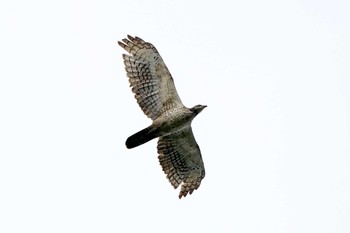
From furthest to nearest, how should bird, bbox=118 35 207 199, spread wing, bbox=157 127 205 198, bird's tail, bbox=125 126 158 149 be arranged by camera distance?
1. spread wing, bbox=157 127 205 198
2. bird, bbox=118 35 207 199
3. bird's tail, bbox=125 126 158 149

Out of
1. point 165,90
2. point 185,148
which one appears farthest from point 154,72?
point 185,148

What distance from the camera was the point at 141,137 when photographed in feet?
103

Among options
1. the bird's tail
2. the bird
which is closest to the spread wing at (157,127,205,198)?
the bird

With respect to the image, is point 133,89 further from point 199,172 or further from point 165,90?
point 199,172

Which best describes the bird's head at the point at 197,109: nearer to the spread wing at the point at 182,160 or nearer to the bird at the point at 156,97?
the bird at the point at 156,97

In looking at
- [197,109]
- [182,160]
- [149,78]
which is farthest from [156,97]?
[182,160]

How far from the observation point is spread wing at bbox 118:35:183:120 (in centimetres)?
3191

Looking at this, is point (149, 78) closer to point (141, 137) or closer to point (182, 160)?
point (141, 137)

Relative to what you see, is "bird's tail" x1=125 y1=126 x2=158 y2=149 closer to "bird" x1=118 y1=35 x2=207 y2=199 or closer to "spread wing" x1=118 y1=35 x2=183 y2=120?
"bird" x1=118 y1=35 x2=207 y2=199

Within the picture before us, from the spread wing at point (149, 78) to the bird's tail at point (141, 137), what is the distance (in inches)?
26.9

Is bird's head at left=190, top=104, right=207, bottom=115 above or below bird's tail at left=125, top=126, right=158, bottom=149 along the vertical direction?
above

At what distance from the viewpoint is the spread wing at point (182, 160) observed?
32969 mm

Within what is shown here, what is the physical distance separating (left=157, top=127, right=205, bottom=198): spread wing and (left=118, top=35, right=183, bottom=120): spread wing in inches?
42.5

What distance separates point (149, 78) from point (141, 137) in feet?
6.27
